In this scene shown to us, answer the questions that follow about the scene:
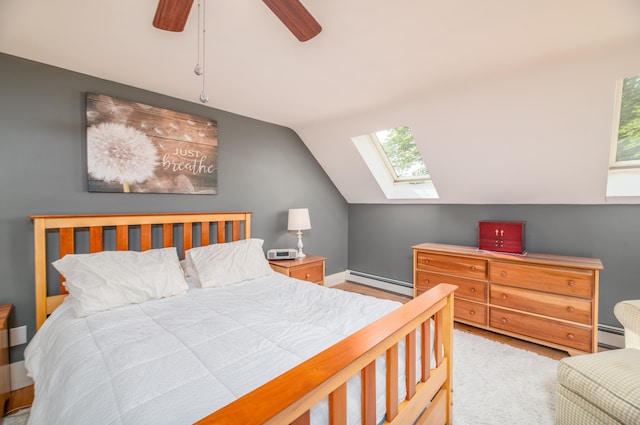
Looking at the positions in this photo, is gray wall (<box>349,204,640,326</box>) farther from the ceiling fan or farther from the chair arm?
the ceiling fan

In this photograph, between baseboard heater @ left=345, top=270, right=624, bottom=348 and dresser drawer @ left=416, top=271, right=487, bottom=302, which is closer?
baseboard heater @ left=345, top=270, right=624, bottom=348

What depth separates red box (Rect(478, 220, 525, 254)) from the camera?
8.90ft

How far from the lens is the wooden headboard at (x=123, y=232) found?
1.88m

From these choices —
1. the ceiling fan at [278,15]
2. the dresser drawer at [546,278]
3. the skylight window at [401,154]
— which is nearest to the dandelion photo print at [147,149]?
the ceiling fan at [278,15]

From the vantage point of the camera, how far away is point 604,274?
2.46 m

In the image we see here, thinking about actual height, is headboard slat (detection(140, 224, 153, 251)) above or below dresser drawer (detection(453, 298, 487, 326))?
above

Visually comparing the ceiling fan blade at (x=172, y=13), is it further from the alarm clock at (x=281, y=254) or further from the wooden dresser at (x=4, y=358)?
the alarm clock at (x=281, y=254)

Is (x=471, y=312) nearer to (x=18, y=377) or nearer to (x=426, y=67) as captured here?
(x=426, y=67)

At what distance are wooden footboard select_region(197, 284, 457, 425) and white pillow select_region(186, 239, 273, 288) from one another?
4.91 ft

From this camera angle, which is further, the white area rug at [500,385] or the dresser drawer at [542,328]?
the dresser drawer at [542,328]

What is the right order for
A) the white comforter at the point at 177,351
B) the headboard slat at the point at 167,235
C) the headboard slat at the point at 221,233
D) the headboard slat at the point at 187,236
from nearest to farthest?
1. the white comforter at the point at 177,351
2. the headboard slat at the point at 167,235
3. the headboard slat at the point at 187,236
4. the headboard slat at the point at 221,233

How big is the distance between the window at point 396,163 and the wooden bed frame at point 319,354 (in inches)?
72.0

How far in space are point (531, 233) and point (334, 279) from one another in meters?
2.50

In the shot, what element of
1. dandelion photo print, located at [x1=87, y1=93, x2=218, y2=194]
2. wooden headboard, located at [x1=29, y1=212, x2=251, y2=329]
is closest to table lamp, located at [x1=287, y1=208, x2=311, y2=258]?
wooden headboard, located at [x1=29, y1=212, x2=251, y2=329]
